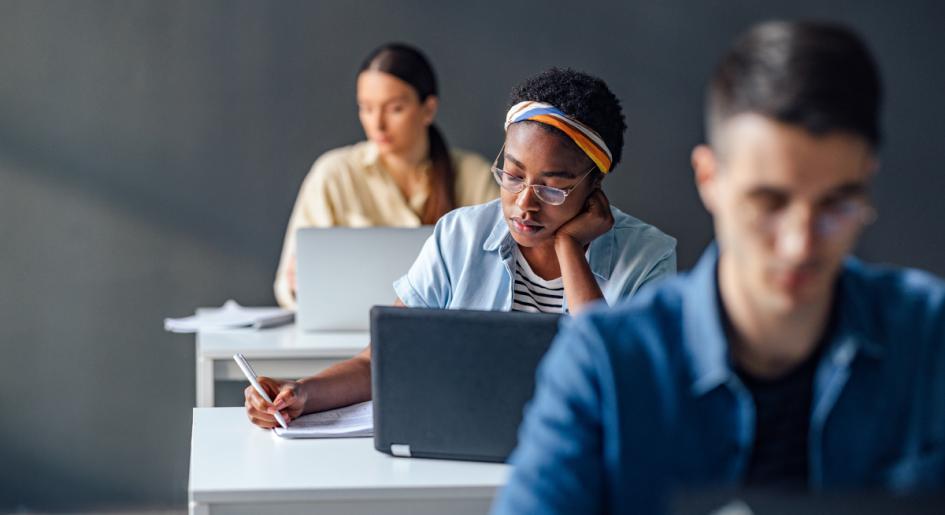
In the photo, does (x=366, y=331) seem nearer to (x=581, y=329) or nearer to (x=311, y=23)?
(x=311, y=23)

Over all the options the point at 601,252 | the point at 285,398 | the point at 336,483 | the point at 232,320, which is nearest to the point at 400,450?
the point at 336,483

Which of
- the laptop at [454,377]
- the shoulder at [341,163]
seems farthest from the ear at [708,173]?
the shoulder at [341,163]

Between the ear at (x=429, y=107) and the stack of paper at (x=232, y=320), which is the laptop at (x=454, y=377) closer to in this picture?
the stack of paper at (x=232, y=320)

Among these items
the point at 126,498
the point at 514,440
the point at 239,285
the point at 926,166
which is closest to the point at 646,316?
the point at 514,440

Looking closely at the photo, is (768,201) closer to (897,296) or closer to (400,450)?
(897,296)

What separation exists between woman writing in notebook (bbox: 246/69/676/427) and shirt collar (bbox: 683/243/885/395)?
91 centimetres

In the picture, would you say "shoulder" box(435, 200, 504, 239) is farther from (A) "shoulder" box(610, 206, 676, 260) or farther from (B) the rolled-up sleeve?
(A) "shoulder" box(610, 206, 676, 260)

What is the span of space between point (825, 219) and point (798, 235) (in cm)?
3

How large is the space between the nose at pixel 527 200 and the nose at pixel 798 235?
104 centimetres

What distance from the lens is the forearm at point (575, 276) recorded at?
6.66 ft

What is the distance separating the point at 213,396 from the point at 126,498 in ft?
4.68

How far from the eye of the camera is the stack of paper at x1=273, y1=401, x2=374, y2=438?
74.4 inches

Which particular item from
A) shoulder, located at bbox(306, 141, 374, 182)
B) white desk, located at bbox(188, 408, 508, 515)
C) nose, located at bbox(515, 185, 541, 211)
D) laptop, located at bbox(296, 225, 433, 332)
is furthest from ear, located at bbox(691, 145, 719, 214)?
shoulder, located at bbox(306, 141, 374, 182)

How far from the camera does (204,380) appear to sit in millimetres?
2871
